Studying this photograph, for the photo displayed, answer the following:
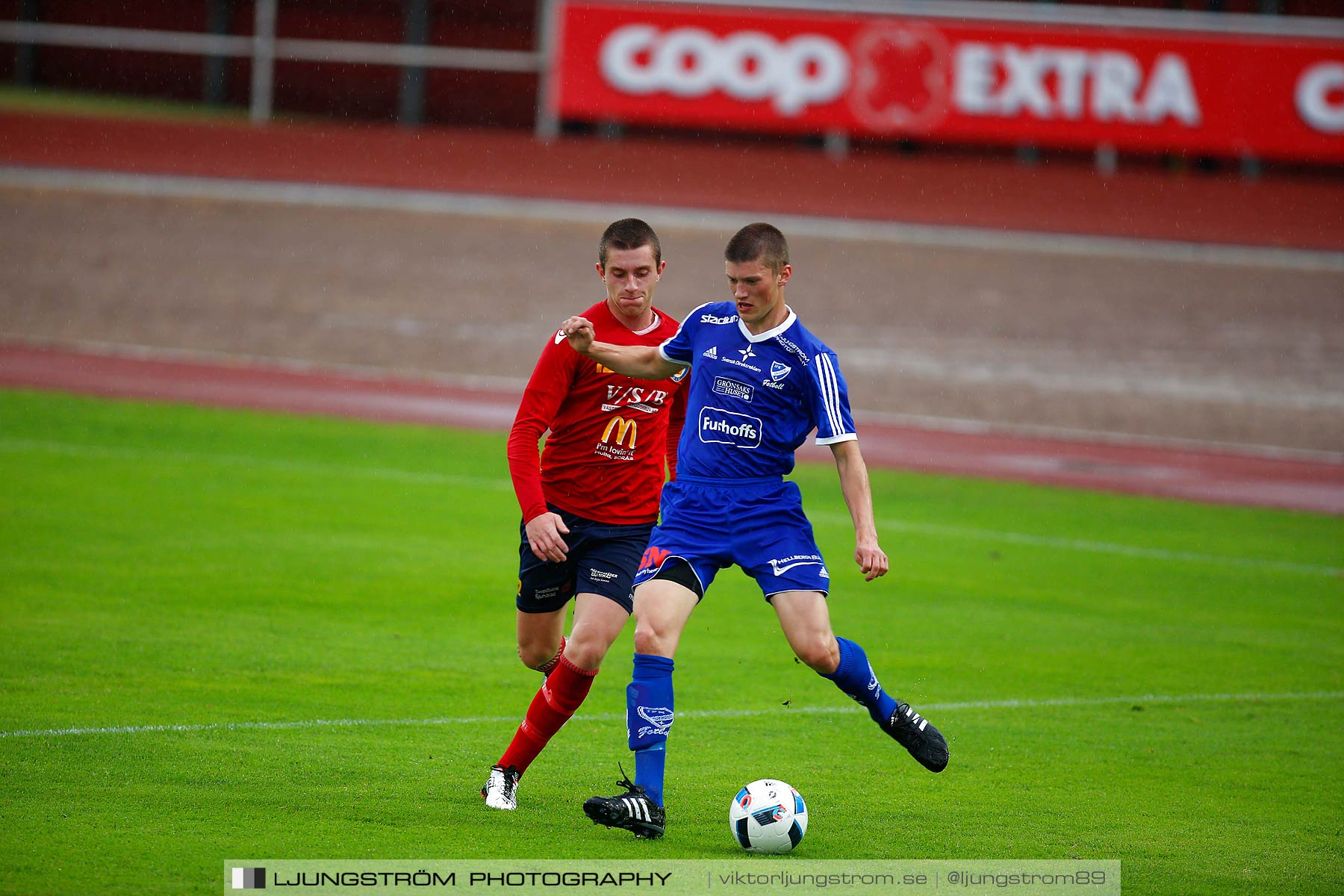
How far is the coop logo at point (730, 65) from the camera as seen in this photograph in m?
25.3

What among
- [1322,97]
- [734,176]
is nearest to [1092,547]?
[1322,97]

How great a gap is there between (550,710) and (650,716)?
529mm

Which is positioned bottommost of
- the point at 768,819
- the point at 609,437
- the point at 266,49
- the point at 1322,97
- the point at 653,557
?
the point at 768,819

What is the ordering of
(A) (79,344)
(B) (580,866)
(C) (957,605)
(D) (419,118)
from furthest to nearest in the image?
(D) (419,118) → (A) (79,344) → (C) (957,605) → (B) (580,866)

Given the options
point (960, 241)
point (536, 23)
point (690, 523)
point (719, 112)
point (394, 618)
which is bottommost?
point (394, 618)

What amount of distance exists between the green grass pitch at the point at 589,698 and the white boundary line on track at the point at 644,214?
10644mm

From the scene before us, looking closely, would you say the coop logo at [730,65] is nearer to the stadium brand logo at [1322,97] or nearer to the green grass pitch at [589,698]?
the stadium brand logo at [1322,97]

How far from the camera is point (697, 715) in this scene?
7715 mm

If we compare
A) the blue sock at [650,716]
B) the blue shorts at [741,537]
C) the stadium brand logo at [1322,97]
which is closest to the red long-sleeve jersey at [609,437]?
the blue shorts at [741,537]

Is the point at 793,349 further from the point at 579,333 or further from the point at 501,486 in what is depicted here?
the point at 501,486

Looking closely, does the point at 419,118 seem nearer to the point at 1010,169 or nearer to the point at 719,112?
the point at 719,112

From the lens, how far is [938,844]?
5.80 meters

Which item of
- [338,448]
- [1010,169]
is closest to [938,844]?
[338,448]

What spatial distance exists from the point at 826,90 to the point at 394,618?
704 inches
